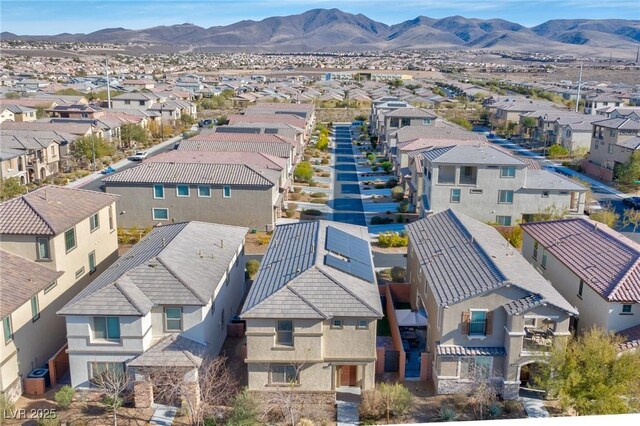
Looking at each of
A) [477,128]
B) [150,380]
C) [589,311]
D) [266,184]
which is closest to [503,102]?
[477,128]

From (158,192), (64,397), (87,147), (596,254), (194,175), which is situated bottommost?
(64,397)

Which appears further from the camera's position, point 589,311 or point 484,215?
point 484,215

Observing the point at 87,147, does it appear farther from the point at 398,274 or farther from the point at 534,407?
the point at 534,407

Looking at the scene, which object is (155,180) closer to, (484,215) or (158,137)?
(484,215)

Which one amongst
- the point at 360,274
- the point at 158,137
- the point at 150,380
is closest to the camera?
the point at 150,380

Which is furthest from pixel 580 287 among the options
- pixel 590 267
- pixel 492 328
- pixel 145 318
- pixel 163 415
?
pixel 145 318

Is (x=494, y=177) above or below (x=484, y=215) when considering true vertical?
above

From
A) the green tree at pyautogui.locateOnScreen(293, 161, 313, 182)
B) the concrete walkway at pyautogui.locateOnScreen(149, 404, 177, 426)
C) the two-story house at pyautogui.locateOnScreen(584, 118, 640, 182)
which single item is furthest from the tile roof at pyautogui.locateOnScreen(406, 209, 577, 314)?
the two-story house at pyautogui.locateOnScreen(584, 118, 640, 182)

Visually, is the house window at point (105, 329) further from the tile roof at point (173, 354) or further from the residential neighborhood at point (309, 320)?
the tile roof at point (173, 354)
